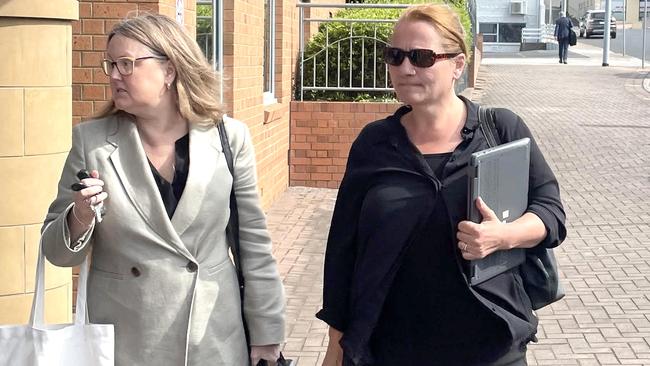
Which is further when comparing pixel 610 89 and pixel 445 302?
pixel 610 89

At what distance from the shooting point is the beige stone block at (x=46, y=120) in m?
5.08

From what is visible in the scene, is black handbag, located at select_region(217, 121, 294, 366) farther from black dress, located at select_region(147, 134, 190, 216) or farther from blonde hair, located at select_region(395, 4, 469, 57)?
blonde hair, located at select_region(395, 4, 469, 57)

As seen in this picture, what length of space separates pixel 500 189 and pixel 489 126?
0.77 ft

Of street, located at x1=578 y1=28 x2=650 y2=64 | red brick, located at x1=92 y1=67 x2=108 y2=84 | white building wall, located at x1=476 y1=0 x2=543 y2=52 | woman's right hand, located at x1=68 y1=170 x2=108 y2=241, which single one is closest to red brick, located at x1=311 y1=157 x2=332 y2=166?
red brick, located at x1=92 y1=67 x2=108 y2=84

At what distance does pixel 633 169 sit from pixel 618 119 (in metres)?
5.50

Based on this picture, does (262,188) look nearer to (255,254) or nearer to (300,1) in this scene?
(300,1)

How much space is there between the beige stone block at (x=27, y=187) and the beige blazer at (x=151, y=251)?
6.59 ft

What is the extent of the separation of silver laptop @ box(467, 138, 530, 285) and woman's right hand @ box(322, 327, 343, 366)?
47 cm

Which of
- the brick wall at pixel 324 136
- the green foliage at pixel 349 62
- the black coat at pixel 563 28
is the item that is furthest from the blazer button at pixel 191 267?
the black coat at pixel 563 28

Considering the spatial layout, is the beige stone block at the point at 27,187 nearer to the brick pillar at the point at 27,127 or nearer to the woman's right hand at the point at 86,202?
the brick pillar at the point at 27,127

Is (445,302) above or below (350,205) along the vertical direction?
below

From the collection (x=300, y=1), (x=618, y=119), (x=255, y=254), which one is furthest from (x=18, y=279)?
(x=618, y=119)

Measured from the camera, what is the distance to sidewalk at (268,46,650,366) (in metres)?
6.59

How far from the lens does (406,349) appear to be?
3084 millimetres
